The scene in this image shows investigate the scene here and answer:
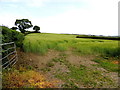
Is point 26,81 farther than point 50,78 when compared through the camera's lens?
No

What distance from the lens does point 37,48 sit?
13.9 metres

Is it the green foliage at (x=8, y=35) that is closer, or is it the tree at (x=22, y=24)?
the green foliage at (x=8, y=35)

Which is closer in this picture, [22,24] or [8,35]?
[8,35]

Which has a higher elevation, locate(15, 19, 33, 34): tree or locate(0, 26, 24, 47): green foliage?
locate(15, 19, 33, 34): tree

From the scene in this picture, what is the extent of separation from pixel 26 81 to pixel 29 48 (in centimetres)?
789

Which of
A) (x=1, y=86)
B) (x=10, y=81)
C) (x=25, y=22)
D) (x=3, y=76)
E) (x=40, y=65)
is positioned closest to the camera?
(x=1, y=86)

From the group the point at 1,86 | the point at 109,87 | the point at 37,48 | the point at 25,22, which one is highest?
the point at 25,22

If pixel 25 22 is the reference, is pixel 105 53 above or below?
below

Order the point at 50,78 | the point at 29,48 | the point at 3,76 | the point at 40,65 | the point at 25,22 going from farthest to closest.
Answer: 1. the point at 25,22
2. the point at 29,48
3. the point at 40,65
4. the point at 50,78
5. the point at 3,76

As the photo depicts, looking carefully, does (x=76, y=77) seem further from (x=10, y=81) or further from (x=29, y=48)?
(x=29, y=48)

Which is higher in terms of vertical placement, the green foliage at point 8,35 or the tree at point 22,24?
the tree at point 22,24

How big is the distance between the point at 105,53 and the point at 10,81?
11505 millimetres

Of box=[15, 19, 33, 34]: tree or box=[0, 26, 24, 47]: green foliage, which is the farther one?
box=[15, 19, 33, 34]: tree

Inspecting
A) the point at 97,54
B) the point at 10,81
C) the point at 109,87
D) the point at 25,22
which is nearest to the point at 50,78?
the point at 10,81
